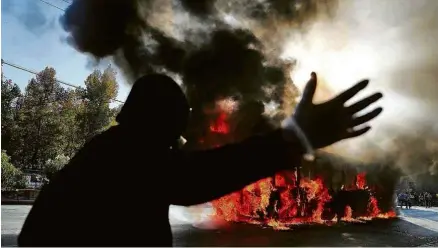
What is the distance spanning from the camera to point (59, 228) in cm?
100

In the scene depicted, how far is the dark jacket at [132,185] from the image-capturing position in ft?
3.12

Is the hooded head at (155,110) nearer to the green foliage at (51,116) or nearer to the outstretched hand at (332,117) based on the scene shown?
the outstretched hand at (332,117)

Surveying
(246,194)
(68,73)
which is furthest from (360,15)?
(68,73)

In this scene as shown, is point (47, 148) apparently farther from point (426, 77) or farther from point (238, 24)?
point (426, 77)

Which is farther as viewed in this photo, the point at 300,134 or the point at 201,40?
the point at 201,40

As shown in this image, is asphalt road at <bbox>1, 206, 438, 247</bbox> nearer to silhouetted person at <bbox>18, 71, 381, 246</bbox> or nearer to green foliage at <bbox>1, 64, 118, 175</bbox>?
green foliage at <bbox>1, 64, 118, 175</bbox>

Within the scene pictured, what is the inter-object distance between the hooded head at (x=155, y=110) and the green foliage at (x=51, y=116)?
1.43 m

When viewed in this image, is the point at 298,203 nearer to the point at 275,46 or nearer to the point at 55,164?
the point at 275,46

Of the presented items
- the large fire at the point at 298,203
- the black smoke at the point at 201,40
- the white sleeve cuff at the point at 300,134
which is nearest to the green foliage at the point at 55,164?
the black smoke at the point at 201,40

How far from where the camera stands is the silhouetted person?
2.83 ft

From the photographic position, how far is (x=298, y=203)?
352 cm

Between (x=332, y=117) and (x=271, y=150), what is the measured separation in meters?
0.17

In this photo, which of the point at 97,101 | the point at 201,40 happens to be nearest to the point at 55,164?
the point at 97,101

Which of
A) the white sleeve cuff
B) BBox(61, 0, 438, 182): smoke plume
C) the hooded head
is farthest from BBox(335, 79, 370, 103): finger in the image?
BBox(61, 0, 438, 182): smoke plume
